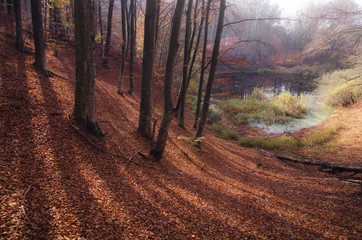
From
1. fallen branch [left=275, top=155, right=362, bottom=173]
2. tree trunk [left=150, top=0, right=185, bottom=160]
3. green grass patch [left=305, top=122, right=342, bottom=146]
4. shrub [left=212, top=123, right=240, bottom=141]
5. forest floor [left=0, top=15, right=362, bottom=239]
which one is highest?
tree trunk [left=150, top=0, right=185, bottom=160]

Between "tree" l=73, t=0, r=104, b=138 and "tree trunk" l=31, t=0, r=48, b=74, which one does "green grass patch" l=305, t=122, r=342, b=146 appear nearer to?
"tree" l=73, t=0, r=104, b=138

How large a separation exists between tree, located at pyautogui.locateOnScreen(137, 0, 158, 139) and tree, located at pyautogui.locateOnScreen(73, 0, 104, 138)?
1.55 m

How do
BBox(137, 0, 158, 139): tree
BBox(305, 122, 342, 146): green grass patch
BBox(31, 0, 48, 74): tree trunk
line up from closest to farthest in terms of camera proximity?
BBox(137, 0, 158, 139): tree
BBox(31, 0, 48, 74): tree trunk
BBox(305, 122, 342, 146): green grass patch

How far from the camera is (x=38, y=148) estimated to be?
12.4ft

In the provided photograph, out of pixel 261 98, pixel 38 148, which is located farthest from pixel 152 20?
pixel 261 98

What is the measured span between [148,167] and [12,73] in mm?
5850

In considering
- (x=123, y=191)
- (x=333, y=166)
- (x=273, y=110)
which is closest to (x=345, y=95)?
(x=273, y=110)

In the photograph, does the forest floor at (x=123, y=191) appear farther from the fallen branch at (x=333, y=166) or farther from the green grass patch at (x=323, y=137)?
the green grass patch at (x=323, y=137)

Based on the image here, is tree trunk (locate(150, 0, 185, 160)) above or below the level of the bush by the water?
above

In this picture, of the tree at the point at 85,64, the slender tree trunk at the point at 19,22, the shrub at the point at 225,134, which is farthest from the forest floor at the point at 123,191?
the shrub at the point at 225,134

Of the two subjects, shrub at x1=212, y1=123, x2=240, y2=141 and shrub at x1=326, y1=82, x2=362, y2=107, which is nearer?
shrub at x1=212, y1=123, x2=240, y2=141

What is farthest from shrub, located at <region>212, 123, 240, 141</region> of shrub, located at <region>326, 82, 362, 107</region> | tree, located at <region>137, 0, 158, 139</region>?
shrub, located at <region>326, 82, 362, 107</region>

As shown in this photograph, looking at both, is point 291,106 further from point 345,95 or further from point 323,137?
point 323,137

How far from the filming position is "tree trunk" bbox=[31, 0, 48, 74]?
7451mm
